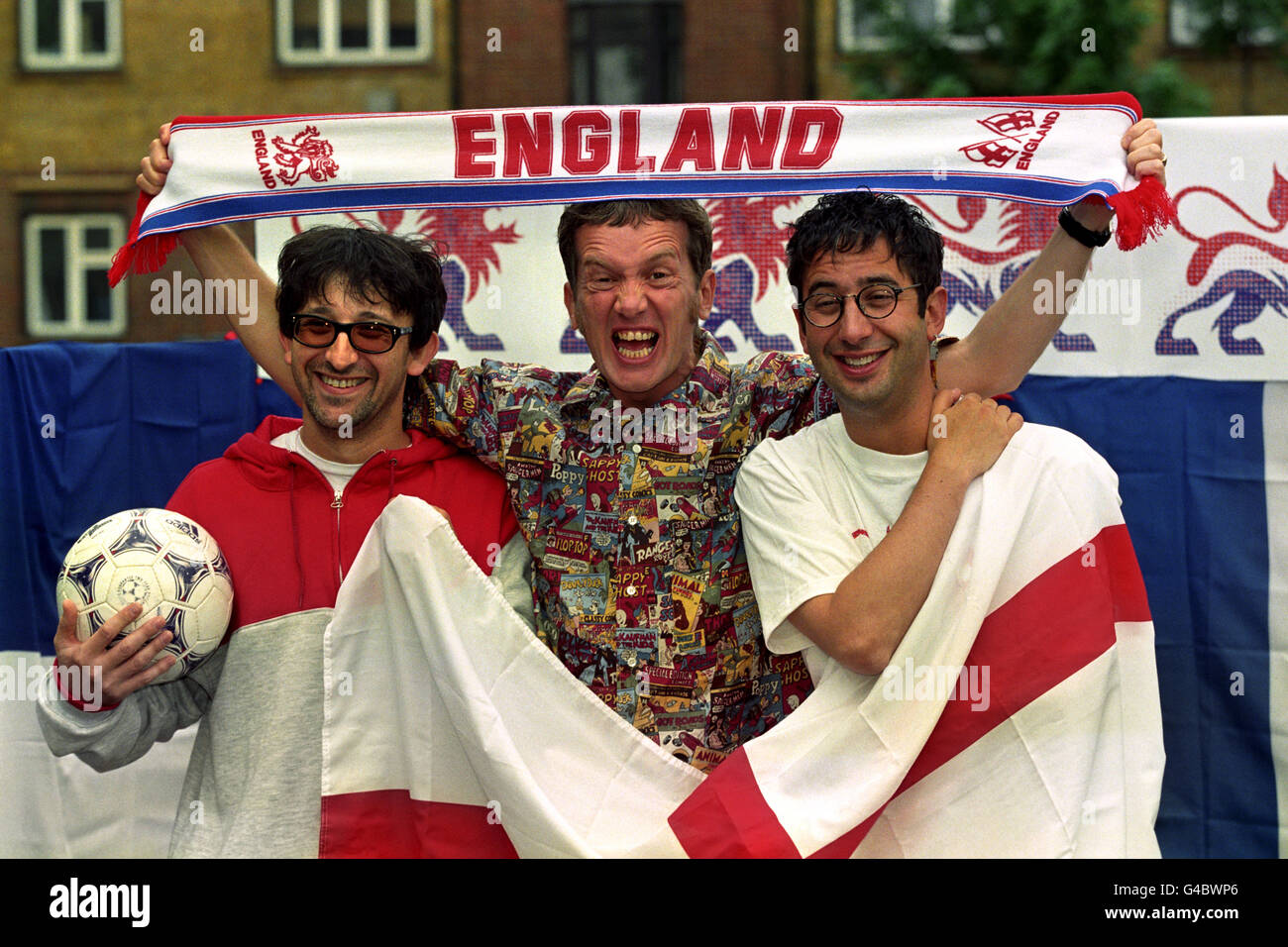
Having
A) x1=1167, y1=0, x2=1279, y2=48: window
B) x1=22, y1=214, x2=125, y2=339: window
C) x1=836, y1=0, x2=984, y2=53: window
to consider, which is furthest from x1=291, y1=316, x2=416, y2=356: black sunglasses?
x1=22, y1=214, x2=125, y2=339: window

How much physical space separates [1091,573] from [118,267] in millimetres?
2517

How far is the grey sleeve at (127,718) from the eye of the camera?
3076 mm

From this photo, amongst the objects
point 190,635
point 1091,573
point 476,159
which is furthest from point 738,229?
point 190,635

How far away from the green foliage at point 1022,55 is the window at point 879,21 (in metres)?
0.02

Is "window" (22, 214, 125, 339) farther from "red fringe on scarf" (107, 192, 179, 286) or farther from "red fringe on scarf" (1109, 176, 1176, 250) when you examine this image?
"red fringe on scarf" (1109, 176, 1176, 250)

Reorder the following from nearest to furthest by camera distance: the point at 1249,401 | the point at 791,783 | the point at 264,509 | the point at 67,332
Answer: the point at 791,783
the point at 264,509
the point at 1249,401
the point at 67,332

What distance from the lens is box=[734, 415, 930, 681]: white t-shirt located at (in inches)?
118

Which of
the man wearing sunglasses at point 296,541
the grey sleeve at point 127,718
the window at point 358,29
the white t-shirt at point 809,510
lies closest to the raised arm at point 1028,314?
the white t-shirt at point 809,510

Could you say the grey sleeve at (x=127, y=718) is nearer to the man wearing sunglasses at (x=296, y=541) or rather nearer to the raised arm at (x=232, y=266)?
the man wearing sunglasses at (x=296, y=541)

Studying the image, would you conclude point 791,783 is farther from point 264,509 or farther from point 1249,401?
point 1249,401

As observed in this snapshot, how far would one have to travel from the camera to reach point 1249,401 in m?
4.16

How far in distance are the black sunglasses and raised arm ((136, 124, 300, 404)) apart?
28 centimetres

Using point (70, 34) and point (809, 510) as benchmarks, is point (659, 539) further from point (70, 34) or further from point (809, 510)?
point (70, 34)

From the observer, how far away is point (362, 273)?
326 cm
